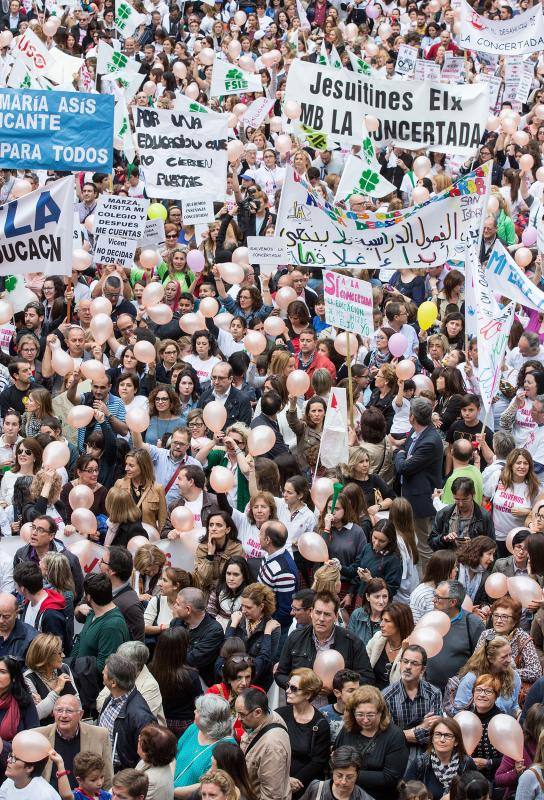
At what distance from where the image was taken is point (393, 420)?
480 inches

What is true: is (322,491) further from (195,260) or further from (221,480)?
(195,260)

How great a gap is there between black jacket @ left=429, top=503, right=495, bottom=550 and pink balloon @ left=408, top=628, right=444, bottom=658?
181 cm

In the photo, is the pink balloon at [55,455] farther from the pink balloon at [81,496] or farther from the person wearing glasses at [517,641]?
the person wearing glasses at [517,641]

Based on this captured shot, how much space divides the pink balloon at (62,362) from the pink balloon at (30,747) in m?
5.62

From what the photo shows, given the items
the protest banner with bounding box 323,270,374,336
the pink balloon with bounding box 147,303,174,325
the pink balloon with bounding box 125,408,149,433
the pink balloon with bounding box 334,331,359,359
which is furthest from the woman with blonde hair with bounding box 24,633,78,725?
the pink balloon with bounding box 147,303,174,325

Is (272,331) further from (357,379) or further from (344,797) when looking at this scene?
(344,797)

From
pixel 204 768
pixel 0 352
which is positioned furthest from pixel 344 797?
pixel 0 352

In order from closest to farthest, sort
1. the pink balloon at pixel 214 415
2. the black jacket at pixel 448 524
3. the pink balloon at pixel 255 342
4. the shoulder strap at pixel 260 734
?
the shoulder strap at pixel 260 734
the black jacket at pixel 448 524
the pink balloon at pixel 214 415
the pink balloon at pixel 255 342

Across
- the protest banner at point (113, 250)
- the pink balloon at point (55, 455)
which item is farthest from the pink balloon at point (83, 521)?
the protest banner at point (113, 250)

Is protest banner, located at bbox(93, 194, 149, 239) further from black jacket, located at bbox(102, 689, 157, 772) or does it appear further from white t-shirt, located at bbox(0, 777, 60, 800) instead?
white t-shirt, located at bbox(0, 777, 60, 800)

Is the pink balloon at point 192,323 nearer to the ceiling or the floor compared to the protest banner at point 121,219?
nearer to the floor

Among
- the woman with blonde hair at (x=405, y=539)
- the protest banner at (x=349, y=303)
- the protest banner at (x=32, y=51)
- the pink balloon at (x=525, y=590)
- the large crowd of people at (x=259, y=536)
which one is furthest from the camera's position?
the protest banner at (x=32, y=51)

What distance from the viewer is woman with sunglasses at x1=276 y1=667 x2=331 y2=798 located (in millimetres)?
8047

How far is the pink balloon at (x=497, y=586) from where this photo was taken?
933 centimetres
